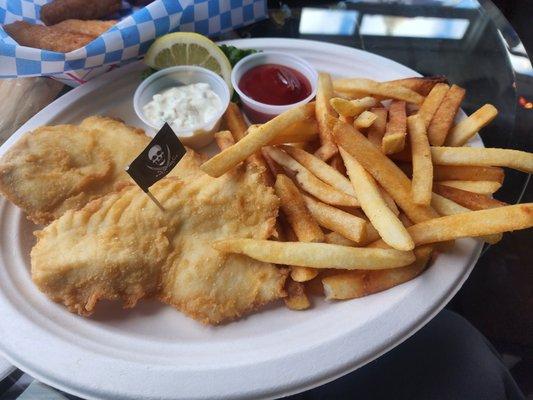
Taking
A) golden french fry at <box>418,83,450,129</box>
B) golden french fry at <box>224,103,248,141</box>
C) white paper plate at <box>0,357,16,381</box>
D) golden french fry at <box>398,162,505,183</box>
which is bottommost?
white paper plate at <box>0,357,16,381</box>

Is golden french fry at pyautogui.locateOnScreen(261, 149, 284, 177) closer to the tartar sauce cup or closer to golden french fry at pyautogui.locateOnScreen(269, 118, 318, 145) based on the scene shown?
golden french fry at pyautogui.locateOnScreen(269, 118, 318, 145)

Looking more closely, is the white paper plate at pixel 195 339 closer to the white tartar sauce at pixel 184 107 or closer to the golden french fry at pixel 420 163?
the golden french fry at pixel 420 163

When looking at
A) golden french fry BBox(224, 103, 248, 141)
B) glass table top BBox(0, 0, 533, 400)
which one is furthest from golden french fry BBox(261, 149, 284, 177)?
glass table top BBox(0, 0, 533, 400)

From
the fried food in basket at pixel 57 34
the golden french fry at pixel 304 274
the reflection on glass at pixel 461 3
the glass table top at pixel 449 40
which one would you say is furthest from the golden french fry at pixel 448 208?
the fried food in basket at pixel 57 34

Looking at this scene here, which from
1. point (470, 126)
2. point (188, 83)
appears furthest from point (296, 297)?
point (188, 83)

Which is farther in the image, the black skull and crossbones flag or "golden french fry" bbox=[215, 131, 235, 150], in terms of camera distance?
"golden french fry" bbox=[215, 131, 235, 150]

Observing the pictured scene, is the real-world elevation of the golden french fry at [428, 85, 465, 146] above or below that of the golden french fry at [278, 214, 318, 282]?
above

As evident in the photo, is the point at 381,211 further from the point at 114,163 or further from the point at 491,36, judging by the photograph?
the point at 491,36
